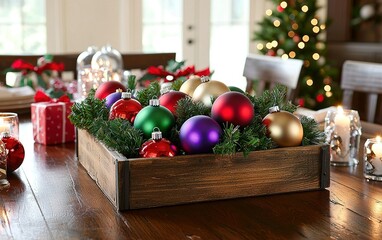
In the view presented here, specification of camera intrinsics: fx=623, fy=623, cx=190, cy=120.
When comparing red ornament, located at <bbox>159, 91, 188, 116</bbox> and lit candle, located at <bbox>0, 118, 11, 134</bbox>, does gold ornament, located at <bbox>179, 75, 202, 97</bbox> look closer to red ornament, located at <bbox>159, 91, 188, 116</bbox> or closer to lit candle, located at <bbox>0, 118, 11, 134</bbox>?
red ornament, located at <bbox>159, 91, 188, 116</bbox>

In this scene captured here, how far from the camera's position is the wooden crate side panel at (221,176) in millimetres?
1141

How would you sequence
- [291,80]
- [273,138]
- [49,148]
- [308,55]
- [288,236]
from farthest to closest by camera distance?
[308,55] < [291,80] < [49,148] < [273,138] < [288,236]

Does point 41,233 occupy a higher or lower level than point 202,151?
lower

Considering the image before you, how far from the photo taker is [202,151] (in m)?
1.18

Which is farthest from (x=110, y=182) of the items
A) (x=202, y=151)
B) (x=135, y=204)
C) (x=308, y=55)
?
(x=308, y=55)

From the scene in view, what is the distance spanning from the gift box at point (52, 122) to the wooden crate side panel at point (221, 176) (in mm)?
663

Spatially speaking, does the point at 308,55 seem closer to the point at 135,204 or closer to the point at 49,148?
the point at 49,148

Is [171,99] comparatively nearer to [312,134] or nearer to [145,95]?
[145,95]

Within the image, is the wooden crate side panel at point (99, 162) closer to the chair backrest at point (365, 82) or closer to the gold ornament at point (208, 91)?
the gold ornament at point (208, 91)

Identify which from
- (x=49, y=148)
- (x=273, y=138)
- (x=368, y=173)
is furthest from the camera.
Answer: (x=49, y=148)

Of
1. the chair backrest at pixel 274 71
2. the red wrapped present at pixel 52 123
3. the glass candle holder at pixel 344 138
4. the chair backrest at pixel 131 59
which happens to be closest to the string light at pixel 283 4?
the chair backrest at pixel 131 59

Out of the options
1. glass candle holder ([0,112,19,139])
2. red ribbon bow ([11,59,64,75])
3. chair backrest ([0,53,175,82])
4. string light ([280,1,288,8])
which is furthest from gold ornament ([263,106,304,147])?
string light ([280,1,288,8])

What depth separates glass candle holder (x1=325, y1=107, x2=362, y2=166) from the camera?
1476mm

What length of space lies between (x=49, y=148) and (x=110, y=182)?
0.57 metres
